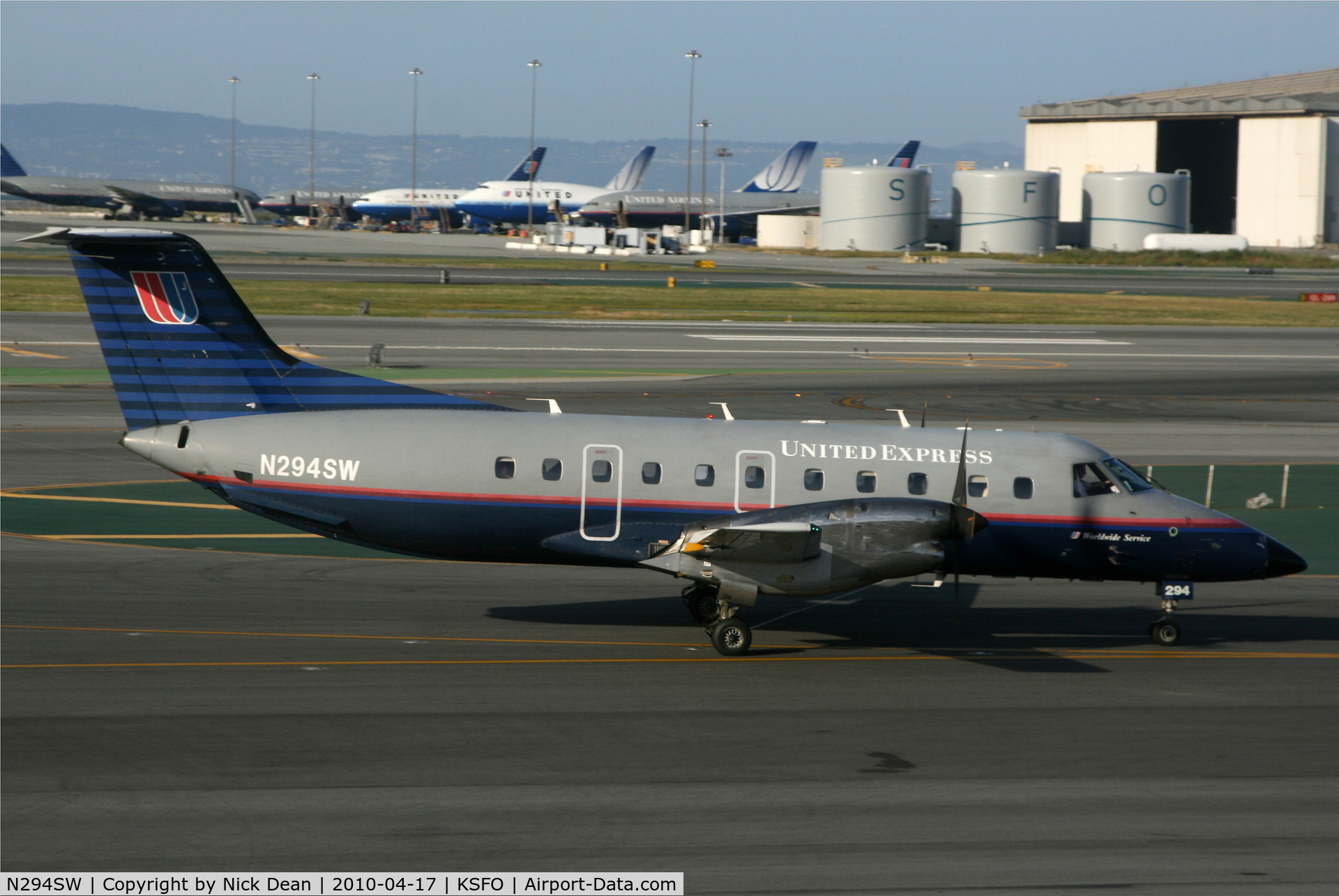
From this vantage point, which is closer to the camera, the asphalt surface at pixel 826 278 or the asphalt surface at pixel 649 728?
the asphalt surface at pixel 649 728

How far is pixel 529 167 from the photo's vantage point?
16875cm

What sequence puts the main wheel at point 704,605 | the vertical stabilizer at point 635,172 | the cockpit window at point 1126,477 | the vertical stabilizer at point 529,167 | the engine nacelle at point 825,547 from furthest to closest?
1. the vertical stabilizer at point 635,172
2. the vertical stabilizer at point 529,167
3. the main wheel at point 704,605
4. the cockpit window at point 1126,477
5. the engine nacelle at point 825,547

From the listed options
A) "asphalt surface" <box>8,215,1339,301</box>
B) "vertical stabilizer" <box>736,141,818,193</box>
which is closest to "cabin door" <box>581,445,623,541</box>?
"asphalt surface" <box>8,215,1339,301</box>

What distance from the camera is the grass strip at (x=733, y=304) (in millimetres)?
65812

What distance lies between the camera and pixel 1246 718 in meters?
14.6

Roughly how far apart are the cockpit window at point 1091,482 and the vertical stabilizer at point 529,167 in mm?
148998

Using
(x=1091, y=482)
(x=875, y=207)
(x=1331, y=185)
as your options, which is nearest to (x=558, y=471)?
(x=1091, y=482)

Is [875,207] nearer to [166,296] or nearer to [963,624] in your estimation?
[963,624]

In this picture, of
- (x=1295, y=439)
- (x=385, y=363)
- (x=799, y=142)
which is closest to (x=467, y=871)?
(x=1295, y=439)

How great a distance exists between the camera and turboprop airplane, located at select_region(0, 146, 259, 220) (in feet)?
524

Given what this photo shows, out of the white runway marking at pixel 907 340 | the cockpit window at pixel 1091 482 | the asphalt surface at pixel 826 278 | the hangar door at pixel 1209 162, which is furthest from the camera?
the hangar door at pixel 1209 162

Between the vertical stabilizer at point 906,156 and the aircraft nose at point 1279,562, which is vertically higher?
the vertical stabilizer at point 906,156

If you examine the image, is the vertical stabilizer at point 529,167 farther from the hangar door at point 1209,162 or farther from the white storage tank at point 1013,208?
the hangar door at point 1209,162

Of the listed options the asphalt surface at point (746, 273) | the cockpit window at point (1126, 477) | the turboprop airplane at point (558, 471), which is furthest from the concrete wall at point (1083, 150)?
the turboprop airplane at point (558, 471)
